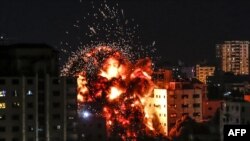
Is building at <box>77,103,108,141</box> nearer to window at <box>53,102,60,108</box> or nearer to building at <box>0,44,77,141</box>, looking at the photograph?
building at <box>0,44,77,141</box>

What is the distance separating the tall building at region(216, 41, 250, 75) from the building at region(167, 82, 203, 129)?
135 ft

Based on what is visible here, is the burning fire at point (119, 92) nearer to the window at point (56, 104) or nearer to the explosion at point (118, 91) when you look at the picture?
the explosion at point (118, 91)

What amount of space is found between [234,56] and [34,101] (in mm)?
59675

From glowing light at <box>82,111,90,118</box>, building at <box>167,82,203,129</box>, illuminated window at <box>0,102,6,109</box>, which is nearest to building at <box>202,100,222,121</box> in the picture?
building at <box>167,82,203,129</box>

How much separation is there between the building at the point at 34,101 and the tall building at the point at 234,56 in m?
55.2

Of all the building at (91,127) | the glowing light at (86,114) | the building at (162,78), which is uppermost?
the building at (162,78)

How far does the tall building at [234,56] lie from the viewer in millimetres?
74625

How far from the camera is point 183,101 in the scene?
108 ft

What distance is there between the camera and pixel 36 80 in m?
19.7

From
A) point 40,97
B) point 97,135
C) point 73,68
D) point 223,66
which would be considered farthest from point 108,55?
point 223,66

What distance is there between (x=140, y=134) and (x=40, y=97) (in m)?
9.45

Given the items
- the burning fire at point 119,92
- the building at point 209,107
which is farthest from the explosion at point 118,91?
the building at point 209,107

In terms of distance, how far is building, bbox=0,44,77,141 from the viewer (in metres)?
19.6

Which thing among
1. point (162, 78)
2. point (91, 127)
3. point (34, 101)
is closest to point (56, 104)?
point (34, 101)
